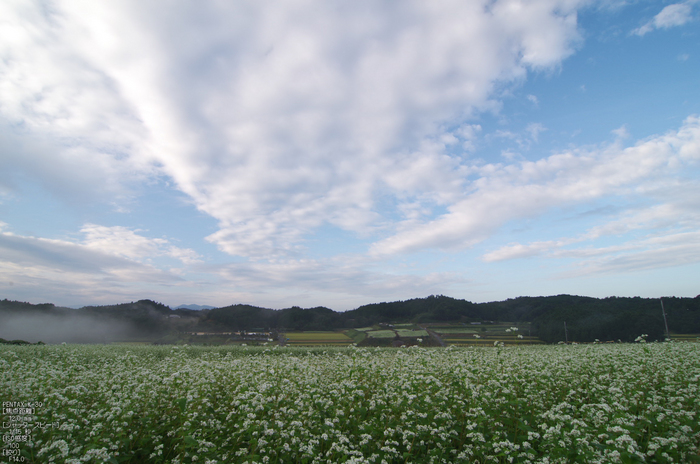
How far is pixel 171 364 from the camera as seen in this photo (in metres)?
9.48

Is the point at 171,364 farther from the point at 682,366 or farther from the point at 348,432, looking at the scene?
the point at 682,366

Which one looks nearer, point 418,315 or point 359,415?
point 359,415

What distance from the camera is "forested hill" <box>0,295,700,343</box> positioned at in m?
47.2

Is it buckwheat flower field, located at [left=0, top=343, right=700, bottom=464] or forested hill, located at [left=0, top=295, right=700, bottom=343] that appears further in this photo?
forested hill, located at [left=0, top=295, right=700, bottom=343]

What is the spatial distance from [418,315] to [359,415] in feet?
210

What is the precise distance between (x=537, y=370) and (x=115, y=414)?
33.4ft

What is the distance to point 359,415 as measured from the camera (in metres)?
6.10

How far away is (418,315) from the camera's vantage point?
66312mm

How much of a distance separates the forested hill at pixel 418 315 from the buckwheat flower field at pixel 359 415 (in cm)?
4840

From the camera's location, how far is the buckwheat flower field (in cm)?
462

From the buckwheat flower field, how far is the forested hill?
159 feet

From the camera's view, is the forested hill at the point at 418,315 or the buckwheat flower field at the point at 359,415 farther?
the forested hill at the point at 418,315

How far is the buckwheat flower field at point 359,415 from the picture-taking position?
15.1 feet

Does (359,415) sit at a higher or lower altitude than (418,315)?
higher
